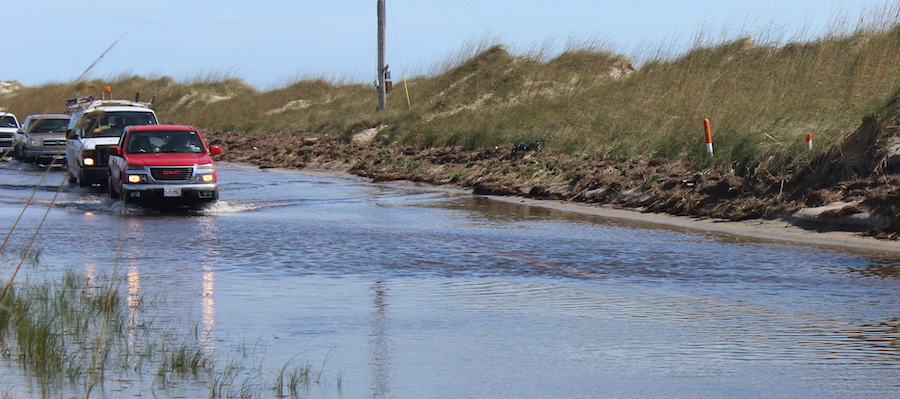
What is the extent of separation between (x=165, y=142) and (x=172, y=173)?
4.41 feet

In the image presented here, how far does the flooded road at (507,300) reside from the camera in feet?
21.0

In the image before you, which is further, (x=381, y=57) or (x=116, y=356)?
(x=381, y=57)

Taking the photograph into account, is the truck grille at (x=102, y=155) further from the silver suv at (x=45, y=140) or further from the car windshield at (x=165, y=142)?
the silver suv at (x=45, y=140)

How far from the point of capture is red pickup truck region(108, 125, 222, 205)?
59.8 ft

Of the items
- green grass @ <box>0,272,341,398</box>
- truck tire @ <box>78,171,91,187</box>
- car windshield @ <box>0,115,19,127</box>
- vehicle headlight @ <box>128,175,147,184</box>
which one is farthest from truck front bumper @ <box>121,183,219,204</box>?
car windshield @ <box>0,115,19,127</box>

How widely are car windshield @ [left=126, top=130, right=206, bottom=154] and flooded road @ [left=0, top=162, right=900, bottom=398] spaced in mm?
2399

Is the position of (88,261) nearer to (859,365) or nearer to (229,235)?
(229,235)

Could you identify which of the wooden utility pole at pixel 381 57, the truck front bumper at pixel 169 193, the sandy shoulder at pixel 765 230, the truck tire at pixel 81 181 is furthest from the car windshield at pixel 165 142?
the wooden utility pole at pixel 381 57

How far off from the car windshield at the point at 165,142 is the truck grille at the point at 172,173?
901mm

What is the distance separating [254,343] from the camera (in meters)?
7.30

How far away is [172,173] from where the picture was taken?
18438 millimetres

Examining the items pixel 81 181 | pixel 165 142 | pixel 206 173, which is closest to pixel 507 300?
pixel 206 173

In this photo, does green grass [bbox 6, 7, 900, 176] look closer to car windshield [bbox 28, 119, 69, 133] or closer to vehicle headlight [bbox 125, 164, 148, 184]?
vehicle headlight [bbox 125, 164, 148, 184]

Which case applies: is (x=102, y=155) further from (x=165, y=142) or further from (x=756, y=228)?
(x=756, y=228)
